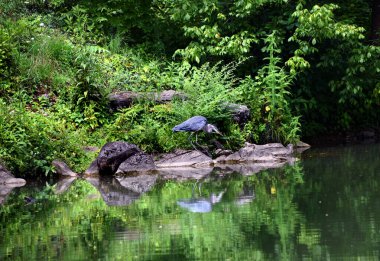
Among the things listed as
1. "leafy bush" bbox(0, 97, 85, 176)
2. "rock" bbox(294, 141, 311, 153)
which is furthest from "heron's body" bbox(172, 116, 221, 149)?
"rock" bbox(294, 141, 311, 153)

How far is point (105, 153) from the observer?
13836 millimetres

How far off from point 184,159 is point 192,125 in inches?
25.6

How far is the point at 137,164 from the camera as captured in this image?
46.1 feet

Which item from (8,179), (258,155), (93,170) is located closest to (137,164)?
(93,170)

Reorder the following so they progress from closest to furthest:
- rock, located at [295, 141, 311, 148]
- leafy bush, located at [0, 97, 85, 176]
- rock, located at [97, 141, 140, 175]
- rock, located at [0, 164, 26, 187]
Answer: rock, located at [0, 164, 26, 187] → leafy bush, located at [0, 97, 85, 176] → rock, located at [97, 141, 140, 175] → rock, located at [295, 141, 311, 148]

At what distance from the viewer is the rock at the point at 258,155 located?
49.5 feet

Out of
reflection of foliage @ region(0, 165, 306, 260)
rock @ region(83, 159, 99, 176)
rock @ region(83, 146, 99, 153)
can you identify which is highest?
rock @ region(83, 146, 99, 153)

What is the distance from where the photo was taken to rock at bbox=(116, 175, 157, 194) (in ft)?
38.7

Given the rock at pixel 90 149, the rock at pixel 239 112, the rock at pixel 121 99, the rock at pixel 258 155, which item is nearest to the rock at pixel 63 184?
the rock at pixel 90 149

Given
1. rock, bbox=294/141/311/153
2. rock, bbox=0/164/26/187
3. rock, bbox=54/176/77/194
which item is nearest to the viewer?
rock, bbox=54/176/77/194

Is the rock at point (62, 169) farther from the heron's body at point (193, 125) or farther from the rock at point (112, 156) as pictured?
the heron's body at point (193, 125)

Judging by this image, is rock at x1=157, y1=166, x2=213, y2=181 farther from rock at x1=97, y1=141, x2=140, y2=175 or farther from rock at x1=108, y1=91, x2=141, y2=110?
rock at x1=108, y1=91, x2=141, y2=110

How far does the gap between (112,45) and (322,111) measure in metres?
5.21

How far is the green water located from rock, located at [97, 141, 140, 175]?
31.9 inches
